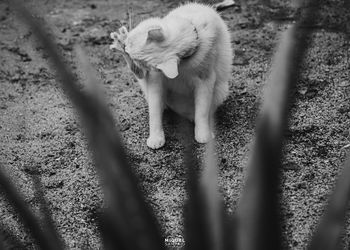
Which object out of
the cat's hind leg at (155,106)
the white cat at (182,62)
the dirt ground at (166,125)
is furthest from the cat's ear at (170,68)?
the dirt ground at (166,125)

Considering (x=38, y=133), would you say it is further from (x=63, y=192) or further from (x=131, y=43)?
(x=131, y=43)

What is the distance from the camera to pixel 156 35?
1.83m

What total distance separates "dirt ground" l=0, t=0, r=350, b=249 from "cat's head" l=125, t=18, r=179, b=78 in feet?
1.13

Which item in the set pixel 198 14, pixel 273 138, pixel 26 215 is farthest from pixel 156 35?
pixel 273 138

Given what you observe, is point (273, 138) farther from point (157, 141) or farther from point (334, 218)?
point (157, 141)

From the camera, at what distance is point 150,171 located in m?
2.01

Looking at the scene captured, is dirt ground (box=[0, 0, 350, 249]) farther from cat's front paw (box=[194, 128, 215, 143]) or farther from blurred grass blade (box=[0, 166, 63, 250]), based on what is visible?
blurred grass blade (box=[0, 166, 63, 250])

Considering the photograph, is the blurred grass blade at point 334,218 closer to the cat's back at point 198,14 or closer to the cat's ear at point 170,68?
the cat's ear at point 170,68

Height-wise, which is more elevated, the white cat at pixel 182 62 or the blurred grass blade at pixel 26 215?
the blurred grass blade at pixel 26 215

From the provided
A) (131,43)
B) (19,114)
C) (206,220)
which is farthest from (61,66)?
(19,114)

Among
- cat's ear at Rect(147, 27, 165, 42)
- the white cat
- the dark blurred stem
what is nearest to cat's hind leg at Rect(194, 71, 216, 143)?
the white cat

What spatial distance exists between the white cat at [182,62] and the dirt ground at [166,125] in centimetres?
12

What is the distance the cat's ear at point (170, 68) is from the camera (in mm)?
1814

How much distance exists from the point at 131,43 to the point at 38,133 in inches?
28.3
